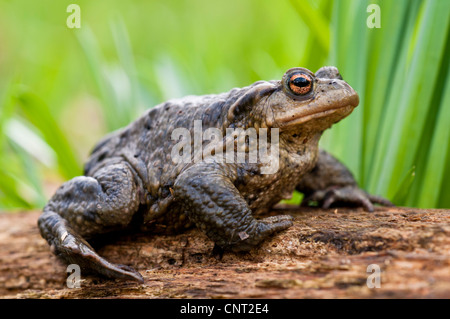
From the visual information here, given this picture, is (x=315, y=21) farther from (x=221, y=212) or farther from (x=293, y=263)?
(x=293, y=263)

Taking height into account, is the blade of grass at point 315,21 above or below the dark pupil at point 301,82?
above

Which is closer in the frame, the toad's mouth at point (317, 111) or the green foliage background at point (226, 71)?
the toad's mouth at point (317, 111)

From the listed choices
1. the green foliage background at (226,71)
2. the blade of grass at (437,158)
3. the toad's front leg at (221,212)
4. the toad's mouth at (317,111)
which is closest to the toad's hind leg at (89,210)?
the toad's front leg at (221,212)

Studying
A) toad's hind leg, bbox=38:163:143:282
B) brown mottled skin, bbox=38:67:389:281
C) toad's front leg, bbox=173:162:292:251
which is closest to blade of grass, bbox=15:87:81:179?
brown mottled skin, bbox=38:67:389:281

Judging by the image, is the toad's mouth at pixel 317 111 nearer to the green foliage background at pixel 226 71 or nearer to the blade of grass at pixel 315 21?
the green foliage background at pixel 226 71

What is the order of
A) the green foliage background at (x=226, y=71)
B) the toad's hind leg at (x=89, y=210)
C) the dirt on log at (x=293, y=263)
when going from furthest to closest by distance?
the green foliage background at (x=226, y=71), the toad's hind leg at (x=89, y=210), the dirt on log at (x=293, y=263)

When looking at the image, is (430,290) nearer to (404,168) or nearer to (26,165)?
(404,168)
